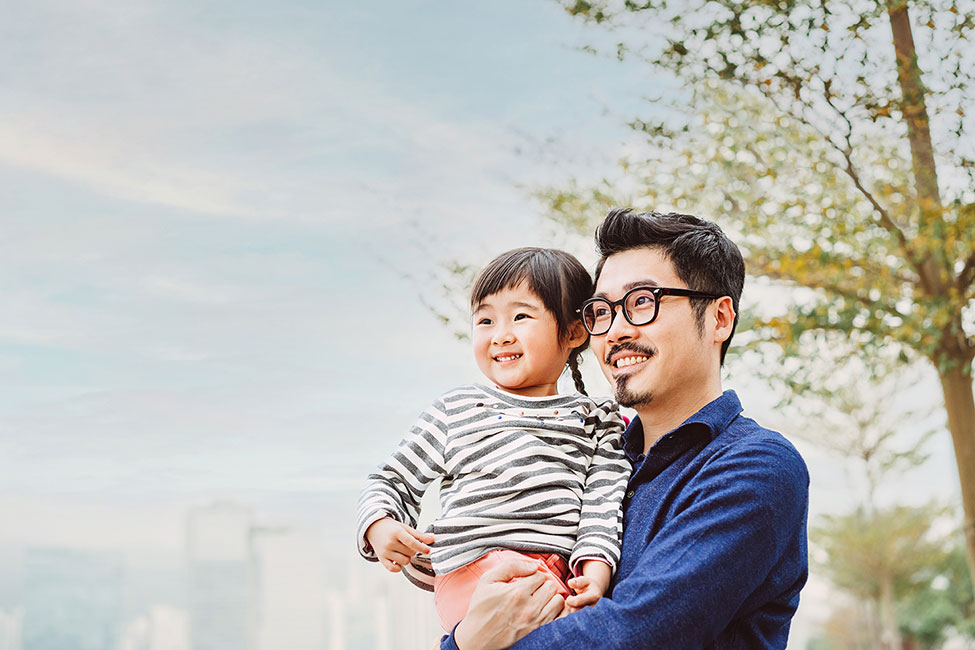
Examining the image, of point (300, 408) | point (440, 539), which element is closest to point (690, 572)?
point (440, 539)

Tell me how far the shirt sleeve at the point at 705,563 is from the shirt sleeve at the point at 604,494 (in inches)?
3.3

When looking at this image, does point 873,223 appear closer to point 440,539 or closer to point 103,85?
point 440,539

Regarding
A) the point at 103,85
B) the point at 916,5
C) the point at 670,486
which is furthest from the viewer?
the point at 103,85

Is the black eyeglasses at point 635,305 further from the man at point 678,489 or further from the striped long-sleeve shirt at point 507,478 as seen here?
the striped long-sleeve shirt at point 507,478

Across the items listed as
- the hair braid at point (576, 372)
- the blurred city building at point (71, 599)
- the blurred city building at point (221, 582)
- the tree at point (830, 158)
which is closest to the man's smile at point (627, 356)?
the hair braid at point (576, 372)

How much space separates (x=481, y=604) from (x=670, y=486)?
1.10 feet

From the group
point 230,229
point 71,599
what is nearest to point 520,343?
point 230,229

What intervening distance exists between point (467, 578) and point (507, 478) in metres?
0.16

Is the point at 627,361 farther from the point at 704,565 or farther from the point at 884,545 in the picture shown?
the point at 884,545

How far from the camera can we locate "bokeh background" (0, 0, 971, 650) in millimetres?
6008

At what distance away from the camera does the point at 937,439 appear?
8.95m

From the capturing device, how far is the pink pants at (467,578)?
1438mm

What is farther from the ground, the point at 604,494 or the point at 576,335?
the point at 576,335

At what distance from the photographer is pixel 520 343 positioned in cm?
163
